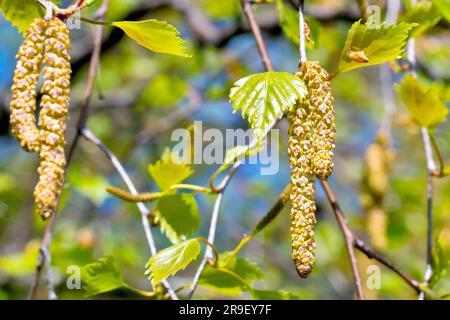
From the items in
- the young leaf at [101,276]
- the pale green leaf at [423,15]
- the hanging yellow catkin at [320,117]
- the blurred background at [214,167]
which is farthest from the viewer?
the blurred background at [214,167]

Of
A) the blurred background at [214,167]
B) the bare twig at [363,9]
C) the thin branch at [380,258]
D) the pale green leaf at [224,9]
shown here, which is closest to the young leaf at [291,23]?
the blurred background at [214,167]

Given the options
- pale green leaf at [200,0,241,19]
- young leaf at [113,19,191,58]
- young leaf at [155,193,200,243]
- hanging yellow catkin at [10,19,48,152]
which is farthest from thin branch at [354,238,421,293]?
pale green leaf at [200,0,241,19]

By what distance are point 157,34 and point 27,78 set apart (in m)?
0.22

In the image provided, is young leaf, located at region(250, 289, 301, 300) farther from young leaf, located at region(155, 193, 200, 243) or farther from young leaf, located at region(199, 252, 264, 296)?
young leaf, located at region(155, 193, 200, 243)

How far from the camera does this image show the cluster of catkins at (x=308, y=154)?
0.87 metres

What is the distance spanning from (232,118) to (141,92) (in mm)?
1413

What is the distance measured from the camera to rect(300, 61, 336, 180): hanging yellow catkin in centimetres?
86

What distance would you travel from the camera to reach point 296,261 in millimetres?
866

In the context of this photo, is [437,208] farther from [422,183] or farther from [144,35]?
[144,35]

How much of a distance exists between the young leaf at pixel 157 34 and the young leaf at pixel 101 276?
554mm

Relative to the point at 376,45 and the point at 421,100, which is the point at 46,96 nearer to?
the point at 376,45

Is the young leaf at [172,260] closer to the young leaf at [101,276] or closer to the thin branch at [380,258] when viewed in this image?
the young leaf at [101,276]

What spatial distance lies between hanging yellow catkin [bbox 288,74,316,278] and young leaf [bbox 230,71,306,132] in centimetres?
3
